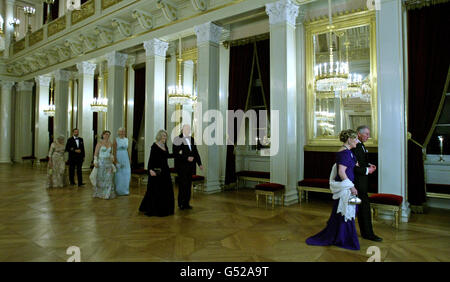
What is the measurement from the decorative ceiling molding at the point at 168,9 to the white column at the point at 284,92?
2982 millimetres

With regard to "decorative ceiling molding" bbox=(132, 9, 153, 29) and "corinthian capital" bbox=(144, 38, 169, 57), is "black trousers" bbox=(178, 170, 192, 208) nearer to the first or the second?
"corinthian capital" bbox=(144, 38, 169, 57)

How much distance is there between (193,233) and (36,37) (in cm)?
1367

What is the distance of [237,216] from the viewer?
5.14m

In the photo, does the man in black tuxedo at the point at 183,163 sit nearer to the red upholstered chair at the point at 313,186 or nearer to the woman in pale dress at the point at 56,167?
the red upholstered chair at the point at 313,186

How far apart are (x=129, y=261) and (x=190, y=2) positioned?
671 centimetres

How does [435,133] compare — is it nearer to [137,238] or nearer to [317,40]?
[317,40]

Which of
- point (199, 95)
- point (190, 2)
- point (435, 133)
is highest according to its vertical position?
point (190, 2)

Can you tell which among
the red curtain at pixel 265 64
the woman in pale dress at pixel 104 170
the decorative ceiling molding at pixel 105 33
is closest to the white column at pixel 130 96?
the decorative ceiling molding at pixel 105 33

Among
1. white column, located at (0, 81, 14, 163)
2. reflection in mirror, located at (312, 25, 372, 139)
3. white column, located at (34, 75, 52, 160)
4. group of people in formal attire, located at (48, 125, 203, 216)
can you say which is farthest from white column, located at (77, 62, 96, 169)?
reflection in mirror, located at (312, 25, 372, 139)

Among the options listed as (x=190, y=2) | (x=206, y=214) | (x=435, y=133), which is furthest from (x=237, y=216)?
(x=190, y=2)

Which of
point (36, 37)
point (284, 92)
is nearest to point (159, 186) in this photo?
point (284, 92)

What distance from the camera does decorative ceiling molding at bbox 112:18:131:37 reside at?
30.2 feet

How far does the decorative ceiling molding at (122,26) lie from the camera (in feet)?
30.2

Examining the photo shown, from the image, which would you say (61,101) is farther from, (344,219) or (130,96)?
(344,219)
